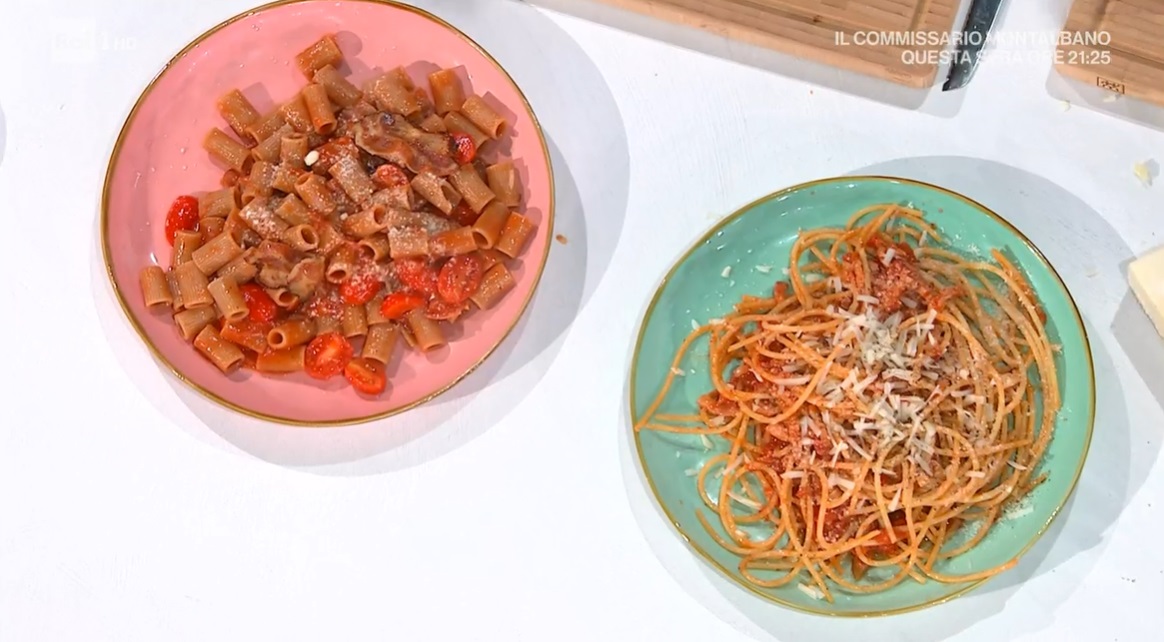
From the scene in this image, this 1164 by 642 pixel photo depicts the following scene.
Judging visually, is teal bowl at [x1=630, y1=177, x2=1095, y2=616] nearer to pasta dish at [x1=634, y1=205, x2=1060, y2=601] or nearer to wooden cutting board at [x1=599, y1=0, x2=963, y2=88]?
pasta dish at [x1=634, y1=205, x2=1060, y2=601]

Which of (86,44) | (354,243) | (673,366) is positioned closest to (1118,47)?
(673,366)

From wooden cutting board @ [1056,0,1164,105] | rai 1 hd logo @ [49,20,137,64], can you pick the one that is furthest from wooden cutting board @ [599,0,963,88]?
rai 1 hd logo @ [49,20,137,64]

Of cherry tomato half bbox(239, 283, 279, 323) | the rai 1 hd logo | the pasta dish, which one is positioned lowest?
the pasta dish

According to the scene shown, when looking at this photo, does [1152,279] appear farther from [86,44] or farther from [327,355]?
[86,44]

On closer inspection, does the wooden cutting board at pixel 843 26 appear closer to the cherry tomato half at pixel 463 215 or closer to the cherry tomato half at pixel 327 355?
the cherry tomato half at pixel 463 215

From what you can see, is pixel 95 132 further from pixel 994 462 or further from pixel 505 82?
pixel 994 462

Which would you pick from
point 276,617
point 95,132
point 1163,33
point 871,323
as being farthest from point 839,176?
point 95,132
